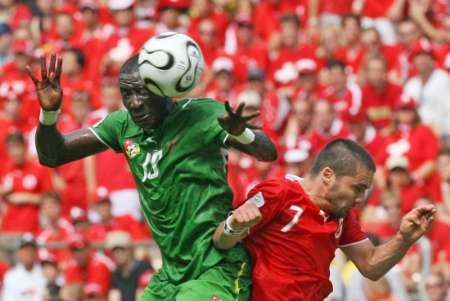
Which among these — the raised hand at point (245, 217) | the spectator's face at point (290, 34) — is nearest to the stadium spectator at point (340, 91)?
the spectator's face at point (290, 34)

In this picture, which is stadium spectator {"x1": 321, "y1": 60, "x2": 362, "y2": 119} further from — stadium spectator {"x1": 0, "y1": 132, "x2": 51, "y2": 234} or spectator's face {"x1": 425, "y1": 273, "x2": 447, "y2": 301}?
spectator's face {"x1": 425, "y1": 273, "x2": 447, "y2": 301}

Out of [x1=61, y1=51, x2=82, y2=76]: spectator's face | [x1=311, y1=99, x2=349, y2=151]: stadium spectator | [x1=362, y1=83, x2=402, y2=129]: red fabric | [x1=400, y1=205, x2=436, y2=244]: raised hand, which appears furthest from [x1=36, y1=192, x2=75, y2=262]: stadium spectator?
[x1=400, y1=205, x2=436, y2=244]: raised hand

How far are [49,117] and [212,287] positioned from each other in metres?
1.22

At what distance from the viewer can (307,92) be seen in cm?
1506

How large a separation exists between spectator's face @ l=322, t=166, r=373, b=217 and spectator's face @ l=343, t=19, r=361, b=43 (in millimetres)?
8942

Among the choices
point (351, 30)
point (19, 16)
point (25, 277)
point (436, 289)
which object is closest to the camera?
point (436, 289)

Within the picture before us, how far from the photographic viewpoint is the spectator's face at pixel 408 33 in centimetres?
1542

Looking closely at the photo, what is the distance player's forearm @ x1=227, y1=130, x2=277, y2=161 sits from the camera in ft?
22.1

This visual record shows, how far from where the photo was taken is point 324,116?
13992 mm

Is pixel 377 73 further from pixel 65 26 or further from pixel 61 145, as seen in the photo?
pixel 61 145

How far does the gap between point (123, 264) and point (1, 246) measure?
1.90m

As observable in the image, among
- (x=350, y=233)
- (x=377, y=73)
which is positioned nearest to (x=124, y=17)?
(x=377, y=73)

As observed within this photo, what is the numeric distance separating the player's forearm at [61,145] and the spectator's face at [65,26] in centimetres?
1079

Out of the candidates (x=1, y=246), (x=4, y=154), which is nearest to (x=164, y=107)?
(x=1, y=246)
